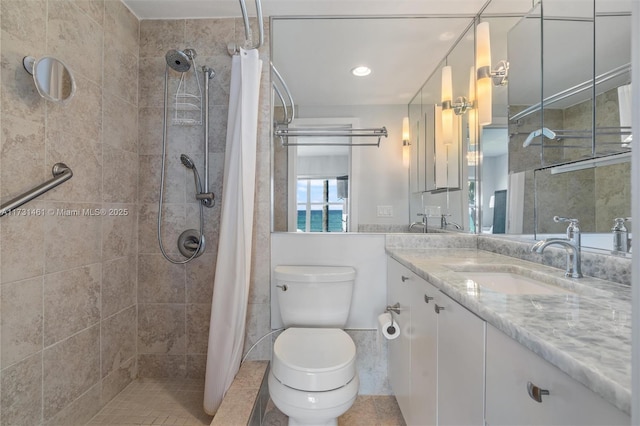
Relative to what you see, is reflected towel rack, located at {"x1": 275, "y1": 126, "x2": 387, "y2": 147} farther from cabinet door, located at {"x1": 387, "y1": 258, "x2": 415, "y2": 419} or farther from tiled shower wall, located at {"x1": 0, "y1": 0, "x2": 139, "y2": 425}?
tiled shower wall, located at {"x1": 0, "y1": 0, "x2": 139, "y2": 425}

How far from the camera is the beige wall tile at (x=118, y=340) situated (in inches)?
63.2

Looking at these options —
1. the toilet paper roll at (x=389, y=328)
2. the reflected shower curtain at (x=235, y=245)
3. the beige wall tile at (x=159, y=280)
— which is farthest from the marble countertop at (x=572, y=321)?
the beige wall tile at (x=159, y=280)

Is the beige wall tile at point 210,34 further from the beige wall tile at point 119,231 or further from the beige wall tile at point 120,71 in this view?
the beige wall tile at point 119,231

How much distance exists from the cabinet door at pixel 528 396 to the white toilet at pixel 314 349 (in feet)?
2.22

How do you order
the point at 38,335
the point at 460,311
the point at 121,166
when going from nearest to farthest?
the point at 460,311 → the point at 38,335 → the point at 121,166

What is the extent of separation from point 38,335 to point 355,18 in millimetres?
2274

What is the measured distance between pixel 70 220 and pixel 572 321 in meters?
1.87

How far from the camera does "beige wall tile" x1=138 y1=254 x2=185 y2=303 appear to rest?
1.87 metres

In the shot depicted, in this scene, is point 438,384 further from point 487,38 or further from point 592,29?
point 487,38

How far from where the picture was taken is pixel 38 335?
1226mm

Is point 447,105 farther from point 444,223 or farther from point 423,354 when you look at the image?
point 423,354

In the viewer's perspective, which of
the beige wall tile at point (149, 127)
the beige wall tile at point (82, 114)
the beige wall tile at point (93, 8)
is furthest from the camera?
the beige wall tile at point (149, 127)

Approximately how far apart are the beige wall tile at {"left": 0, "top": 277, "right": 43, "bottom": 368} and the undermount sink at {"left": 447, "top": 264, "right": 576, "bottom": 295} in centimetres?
165

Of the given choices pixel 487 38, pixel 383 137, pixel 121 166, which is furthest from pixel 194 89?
pixel 487 38
